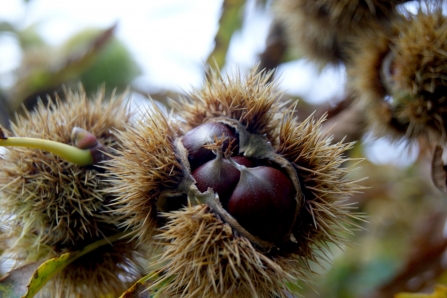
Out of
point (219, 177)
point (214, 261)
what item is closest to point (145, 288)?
point (214, 261)

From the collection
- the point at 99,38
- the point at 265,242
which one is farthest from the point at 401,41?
the point at 99,38

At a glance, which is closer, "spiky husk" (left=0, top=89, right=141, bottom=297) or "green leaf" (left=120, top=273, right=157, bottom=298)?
"green leaf" (left=120, top=273, right=157, bottom=298)

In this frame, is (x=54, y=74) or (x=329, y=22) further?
(x=54, y=74)

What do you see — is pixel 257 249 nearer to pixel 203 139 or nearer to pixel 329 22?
pixel 203 139

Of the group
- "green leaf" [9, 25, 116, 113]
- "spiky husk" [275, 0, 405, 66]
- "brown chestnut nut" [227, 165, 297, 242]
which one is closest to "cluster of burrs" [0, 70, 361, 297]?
"brown chestnut nut" [227, 165, 297, 242]

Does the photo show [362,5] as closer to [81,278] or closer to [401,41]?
[401,41]

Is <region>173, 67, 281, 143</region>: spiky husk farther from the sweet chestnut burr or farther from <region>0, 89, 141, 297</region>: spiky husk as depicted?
<region>0, 89, 141, 297</region>: spiky husk

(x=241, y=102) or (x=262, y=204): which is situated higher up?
(x=241, y=102)

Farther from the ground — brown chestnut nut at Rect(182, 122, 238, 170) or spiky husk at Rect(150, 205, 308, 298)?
brown chestnut nut at Rect(182, 122, 238, 170)
